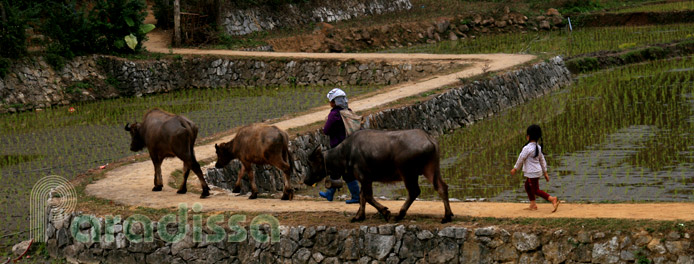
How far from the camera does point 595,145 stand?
18.1 metres

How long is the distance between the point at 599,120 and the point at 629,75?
8.12 meters

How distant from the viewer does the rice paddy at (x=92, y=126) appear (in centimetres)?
1684

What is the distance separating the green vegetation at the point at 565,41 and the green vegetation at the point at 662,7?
2204mm

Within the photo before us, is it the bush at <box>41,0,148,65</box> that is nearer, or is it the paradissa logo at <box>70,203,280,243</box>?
the paradissa logo at <box>70,203,280,243</box>

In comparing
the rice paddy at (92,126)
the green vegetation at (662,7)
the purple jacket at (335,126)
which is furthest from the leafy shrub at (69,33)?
the green vegetation at (662,7)

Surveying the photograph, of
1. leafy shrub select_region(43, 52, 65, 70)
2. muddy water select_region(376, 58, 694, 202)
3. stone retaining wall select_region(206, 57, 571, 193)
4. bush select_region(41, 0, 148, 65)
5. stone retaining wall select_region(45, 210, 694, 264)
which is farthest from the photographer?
bush select_region(41, 0, 148, 65)

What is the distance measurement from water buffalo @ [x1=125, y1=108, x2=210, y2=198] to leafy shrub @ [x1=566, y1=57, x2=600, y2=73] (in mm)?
19466

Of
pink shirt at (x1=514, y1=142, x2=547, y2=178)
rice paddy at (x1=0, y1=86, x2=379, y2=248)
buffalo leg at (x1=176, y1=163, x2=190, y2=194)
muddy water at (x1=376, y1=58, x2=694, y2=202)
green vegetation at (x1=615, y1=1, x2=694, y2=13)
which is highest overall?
green vegetation at (x1=615, y1=1, x2=694, y2=13)

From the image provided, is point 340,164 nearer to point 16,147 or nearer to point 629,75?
point 16,147

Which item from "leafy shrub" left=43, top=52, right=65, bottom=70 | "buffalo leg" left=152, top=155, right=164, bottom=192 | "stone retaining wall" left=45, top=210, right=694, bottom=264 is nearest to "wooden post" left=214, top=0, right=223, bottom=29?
"leafy shrub" left=43, top=52, right=65, bottom=70

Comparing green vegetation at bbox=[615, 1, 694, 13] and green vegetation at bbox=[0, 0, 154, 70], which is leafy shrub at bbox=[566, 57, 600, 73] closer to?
green vegetation at bbox=[615, 1, 694, 13]

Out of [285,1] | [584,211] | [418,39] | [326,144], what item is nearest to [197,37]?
[285,1]

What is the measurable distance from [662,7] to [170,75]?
2412cm

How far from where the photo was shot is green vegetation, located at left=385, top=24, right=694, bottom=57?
1352 inches
